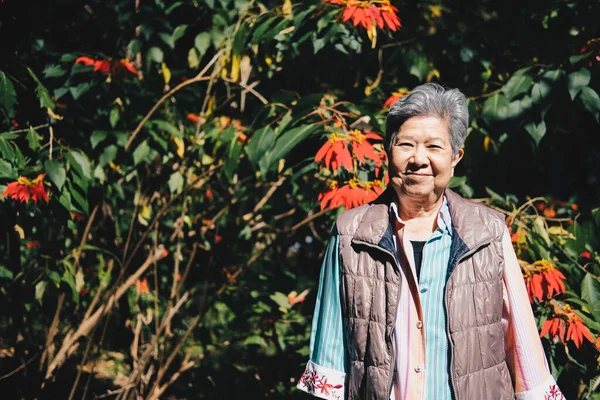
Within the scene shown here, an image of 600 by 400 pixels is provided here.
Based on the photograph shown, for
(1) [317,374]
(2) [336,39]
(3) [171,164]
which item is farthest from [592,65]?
(3) [171,164]

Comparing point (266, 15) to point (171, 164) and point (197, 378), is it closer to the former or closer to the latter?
point (171, 164)

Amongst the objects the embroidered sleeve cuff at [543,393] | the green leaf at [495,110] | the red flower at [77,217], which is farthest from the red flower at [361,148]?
the red flower at [77,217]

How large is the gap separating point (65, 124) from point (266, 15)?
2.95ft

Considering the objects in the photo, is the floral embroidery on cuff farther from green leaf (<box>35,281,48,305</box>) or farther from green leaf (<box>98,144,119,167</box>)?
green leaf (<box>35,281,48,305</box>)

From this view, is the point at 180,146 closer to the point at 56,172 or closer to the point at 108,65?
the point at 108,65

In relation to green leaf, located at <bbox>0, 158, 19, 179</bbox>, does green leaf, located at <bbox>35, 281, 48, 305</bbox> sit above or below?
below

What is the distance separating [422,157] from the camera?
1.44 m

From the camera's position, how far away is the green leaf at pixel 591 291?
6.61ft

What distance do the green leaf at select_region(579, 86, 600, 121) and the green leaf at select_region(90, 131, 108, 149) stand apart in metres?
1.72

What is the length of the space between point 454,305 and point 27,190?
142cm

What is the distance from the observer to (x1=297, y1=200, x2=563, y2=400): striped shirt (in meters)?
1.43

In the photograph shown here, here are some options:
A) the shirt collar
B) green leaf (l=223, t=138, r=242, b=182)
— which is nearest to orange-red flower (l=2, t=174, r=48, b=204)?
green leaf (l=223, t=138, r=242, b=182)

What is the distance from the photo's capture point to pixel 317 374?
4.97 feet

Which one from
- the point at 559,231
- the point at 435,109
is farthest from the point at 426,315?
the point at 559,231
